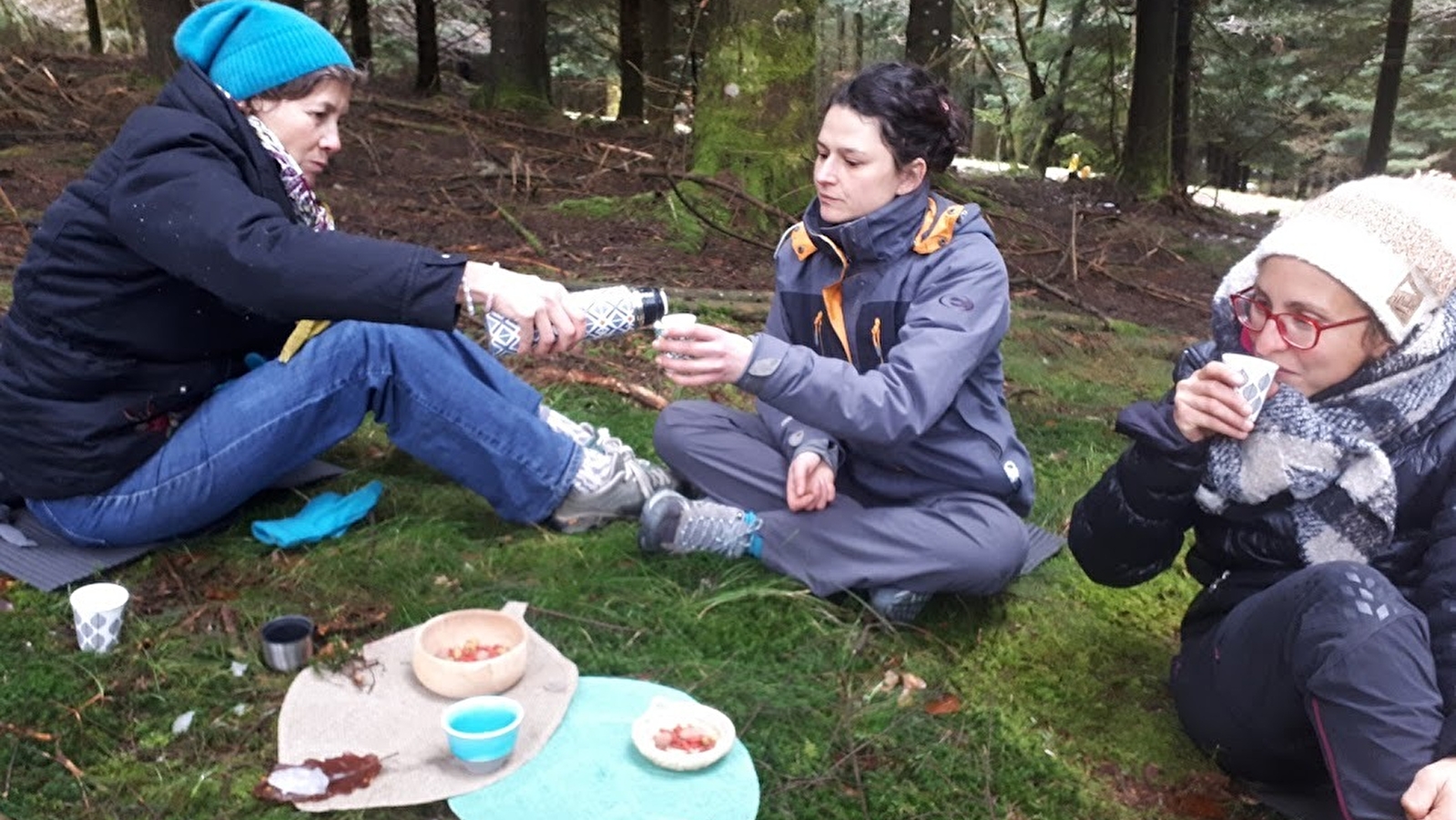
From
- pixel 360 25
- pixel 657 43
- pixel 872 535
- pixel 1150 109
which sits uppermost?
pixel 360 25

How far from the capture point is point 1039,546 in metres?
3.47

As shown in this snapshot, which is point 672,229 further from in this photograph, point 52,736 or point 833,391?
point 52,736

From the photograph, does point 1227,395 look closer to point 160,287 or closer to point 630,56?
point 160,287

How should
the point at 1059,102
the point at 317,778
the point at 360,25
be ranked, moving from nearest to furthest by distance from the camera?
the point at 317,778 < the point at 360,25 < the point at 1059,102

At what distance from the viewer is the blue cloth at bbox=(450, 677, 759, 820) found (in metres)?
2.19

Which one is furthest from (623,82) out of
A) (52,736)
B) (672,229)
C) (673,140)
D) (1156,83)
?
(52,736)

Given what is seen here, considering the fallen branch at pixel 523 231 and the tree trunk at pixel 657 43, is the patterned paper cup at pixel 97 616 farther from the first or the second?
the tree trunk at pixel 657 43

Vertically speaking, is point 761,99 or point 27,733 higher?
point 761,99

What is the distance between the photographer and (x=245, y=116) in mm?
2744

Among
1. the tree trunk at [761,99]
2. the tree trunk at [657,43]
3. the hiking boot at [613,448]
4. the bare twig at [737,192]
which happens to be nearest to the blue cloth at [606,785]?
the hiking boot at [613,448]

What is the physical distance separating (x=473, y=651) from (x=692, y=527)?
0.79 meters

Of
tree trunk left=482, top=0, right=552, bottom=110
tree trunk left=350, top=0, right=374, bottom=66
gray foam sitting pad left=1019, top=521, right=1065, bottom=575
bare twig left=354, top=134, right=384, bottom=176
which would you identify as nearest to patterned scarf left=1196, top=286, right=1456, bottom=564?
gray foam sitting pad left=1019, top=521, right=1065, bottom=575

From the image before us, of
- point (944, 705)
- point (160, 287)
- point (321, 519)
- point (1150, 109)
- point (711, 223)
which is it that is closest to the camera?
point (944, 705)

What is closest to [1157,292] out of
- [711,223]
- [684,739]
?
[711,223]
